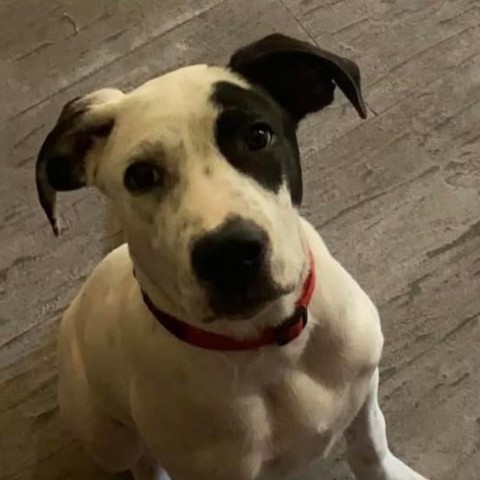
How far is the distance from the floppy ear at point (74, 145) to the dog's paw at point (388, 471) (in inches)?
28.0

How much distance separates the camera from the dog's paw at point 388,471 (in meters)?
1.97

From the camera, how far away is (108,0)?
269cm

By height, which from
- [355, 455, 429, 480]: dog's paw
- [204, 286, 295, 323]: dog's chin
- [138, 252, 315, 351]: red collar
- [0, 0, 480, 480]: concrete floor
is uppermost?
[204, 286, 295, 323]: dog's chin

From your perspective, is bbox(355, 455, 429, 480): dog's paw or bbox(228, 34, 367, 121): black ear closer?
bbox(228, 34, 367, 121): black ear

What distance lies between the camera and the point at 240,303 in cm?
139

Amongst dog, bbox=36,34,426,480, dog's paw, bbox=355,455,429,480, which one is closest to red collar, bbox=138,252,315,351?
dog, bbox=36,34,426,480

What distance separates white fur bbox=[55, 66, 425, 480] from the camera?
140 cm

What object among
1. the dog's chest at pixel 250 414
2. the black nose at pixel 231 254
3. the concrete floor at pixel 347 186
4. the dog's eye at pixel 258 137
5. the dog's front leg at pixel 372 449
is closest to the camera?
the black nose at pixel 231 254

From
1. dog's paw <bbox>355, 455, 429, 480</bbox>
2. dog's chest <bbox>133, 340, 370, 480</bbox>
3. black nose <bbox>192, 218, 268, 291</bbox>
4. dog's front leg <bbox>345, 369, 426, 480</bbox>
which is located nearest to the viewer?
black nose <bbox>192, 218, 268, 291</bbox>

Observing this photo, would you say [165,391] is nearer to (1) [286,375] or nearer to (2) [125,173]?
(1) [286,375]

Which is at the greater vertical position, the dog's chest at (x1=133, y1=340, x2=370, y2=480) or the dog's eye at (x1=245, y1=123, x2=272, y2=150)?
the dog's eye at (x1=245, y1=123, x2=272, y2=150)

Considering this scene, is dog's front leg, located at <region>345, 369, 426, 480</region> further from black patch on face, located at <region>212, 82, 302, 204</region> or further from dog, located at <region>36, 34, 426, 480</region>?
black patch on face, located at <region>212, 82, 302, 204</region>

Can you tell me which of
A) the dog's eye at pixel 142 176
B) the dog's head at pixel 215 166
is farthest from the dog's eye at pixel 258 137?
the dog's eye at pixel 142 176

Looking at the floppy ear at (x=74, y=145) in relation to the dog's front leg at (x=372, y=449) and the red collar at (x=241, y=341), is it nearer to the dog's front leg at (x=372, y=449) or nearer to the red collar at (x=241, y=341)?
the red collar at (x=241, y=341)
